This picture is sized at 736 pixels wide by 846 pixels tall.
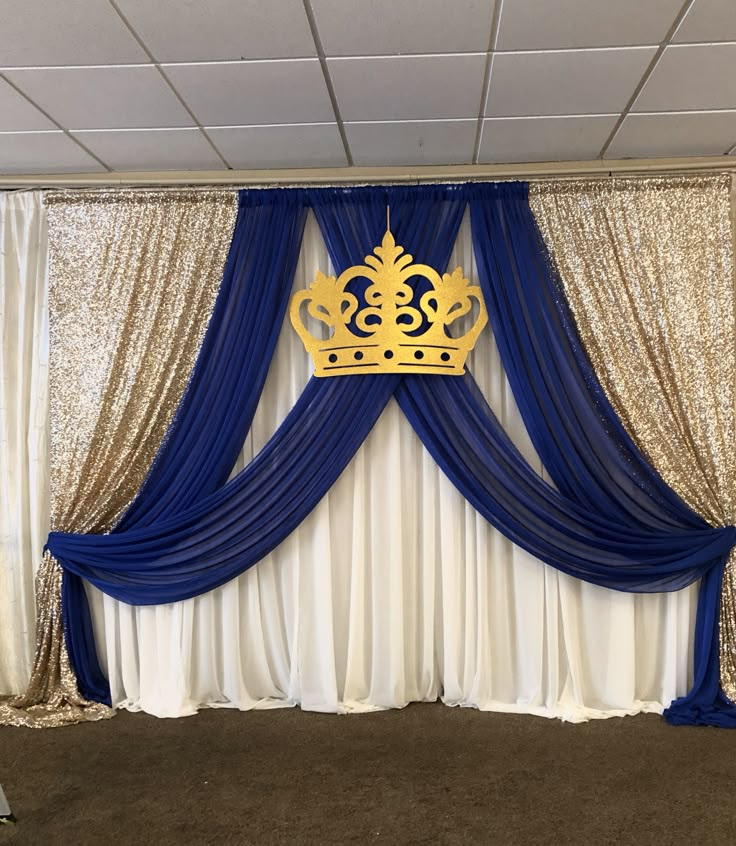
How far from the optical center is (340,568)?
3.16 metres

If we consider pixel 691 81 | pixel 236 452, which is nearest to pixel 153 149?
pixel 236 452

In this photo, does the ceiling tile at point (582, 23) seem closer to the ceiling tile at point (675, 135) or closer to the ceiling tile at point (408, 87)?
the ceiling tile at point (408, 87)

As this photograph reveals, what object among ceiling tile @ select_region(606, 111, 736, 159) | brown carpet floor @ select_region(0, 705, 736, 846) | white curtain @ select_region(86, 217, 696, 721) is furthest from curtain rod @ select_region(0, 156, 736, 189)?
brown carpet floor @ select_region(0, 705, 736, 846)

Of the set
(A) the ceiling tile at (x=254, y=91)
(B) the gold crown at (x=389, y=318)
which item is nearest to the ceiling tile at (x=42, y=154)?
(A) the ceiling tile at (x=254, y=91)

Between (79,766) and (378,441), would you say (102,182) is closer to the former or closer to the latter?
(378,441)

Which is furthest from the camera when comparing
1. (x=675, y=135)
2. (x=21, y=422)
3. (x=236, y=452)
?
(x=21, y=422)

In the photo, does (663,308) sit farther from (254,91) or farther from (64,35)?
(64,35)

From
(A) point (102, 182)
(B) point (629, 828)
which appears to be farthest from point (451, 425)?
(A) point (102, 182)

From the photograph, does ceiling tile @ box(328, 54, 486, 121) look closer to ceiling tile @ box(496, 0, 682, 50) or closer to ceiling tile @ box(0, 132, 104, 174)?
ceiling tile @ box(496, 0, 682, 50)

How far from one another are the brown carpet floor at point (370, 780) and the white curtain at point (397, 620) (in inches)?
4.9

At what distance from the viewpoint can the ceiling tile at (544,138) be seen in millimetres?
2775

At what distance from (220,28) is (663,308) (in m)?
2.09

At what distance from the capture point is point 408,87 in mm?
2492

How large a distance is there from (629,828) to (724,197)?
254cm
